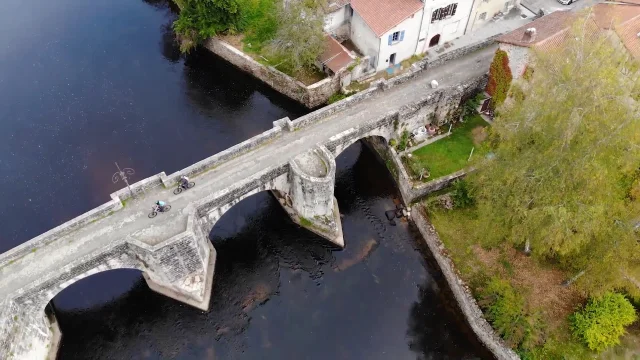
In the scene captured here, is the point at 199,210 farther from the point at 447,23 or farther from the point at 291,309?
the point at 447,23

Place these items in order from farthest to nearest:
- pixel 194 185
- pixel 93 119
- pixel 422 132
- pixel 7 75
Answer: pixel 7 75 → pixel 93 119 → pixel 422 132 → pixel 194 185

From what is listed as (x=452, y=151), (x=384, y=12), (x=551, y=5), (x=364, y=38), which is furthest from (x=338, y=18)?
(x=551, y=5)

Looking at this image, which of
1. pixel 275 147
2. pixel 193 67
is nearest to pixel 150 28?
pixel 193 67

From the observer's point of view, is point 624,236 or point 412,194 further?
point 412,194

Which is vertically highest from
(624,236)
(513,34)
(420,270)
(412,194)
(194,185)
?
(513,34)

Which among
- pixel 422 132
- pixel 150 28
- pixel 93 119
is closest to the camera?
pixel 422 132

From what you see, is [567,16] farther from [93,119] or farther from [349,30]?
[93,119]

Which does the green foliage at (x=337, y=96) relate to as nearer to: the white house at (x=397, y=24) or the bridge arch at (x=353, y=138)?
the white house at (x=397, y=24)

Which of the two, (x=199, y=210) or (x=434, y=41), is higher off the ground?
(x=434, y=41)
